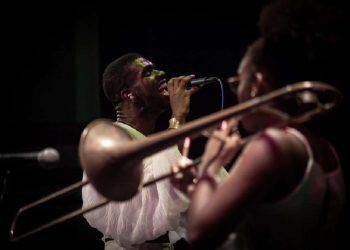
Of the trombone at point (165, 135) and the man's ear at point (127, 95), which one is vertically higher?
the trombone at point (165, 135)

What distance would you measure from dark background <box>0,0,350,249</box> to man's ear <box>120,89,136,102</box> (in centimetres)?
79

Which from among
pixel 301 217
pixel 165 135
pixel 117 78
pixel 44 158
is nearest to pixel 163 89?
pixel 117 78

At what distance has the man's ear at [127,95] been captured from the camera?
2.97 meters

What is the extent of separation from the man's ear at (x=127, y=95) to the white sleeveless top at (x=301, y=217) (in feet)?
4.87

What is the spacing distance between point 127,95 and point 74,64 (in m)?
1.60

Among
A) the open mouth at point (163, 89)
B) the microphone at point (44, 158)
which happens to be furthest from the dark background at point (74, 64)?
the microphone at point (44, 158)

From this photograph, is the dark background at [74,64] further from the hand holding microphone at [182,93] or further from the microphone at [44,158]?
the microphone at [44,158]

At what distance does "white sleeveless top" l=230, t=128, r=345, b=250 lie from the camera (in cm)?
148

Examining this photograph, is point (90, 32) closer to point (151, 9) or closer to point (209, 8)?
point (151, 9)

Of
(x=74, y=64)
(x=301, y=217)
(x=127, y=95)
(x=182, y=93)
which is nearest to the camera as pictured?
(x=301, y=217)

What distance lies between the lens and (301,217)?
152cm

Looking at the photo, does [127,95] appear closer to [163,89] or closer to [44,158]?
[163,89]

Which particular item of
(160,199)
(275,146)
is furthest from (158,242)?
(275,146)

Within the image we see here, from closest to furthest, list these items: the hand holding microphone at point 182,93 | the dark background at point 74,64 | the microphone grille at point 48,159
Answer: the microphone grille at point 48,159, the hand holding microphone at point 182,93, the dark background at point 74,64
